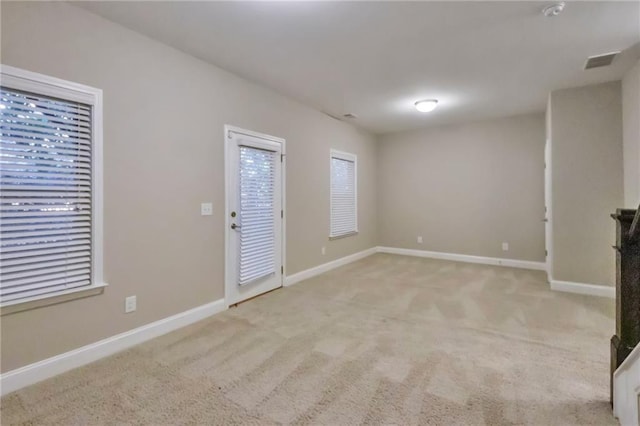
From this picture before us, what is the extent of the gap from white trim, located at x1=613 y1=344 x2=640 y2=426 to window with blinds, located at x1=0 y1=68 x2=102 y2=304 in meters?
3.44

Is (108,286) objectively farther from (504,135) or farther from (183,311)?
(504,135)

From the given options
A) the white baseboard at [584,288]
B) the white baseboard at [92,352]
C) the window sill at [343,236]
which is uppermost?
the window sill at [343,236]

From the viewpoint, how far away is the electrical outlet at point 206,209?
3.14m

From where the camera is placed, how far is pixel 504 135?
17.6 ft

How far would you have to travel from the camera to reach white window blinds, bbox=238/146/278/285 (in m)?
3.57

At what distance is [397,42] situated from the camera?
2.75 meters

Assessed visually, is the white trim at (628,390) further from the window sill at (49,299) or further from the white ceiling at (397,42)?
the window sill at (49,299)

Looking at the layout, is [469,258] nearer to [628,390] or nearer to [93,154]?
[628,390]

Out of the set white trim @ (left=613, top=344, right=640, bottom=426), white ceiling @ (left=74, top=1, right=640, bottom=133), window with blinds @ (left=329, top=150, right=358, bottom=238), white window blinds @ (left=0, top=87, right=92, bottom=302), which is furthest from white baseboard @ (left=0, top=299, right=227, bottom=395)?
white trim @ (left=613, top=344, right=640, bottom=426)

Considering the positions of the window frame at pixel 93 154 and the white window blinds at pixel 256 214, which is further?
the white window blinds at pixel 256 214

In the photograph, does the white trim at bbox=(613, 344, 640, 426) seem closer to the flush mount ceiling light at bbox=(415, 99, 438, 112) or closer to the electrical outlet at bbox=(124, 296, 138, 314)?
the electrical outlet at bbox=(124, 296, 138, 314)

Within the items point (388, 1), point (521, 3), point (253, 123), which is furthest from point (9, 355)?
point (521, 3)

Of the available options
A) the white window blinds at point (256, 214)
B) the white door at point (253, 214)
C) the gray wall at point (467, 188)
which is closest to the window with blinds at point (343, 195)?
the gray wall at point (467, 188)

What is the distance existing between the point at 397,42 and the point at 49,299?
11.3ft
